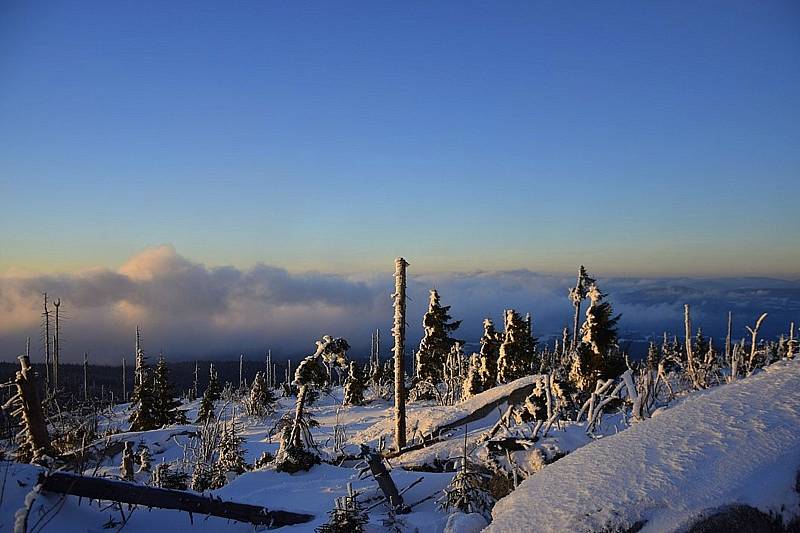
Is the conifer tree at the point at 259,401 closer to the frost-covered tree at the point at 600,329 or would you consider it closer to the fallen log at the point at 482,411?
the fallen log at the point at 482,411

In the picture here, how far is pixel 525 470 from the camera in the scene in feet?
20.5

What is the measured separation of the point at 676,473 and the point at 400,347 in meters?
18.6

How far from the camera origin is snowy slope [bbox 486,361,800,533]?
9.91 feet

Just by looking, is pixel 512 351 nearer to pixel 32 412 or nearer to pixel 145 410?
pixel 145 410

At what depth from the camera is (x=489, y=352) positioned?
3869 cm

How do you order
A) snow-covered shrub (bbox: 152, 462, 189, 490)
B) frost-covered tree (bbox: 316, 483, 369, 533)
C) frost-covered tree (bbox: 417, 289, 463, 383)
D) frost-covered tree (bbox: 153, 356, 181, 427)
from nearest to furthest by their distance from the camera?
frost-covered tree (bbox: 316, 483, 369, 533) → snow-covered shrub (bbox: 152, 462, 189, 490) → frost-covered tree (bbox: 417, 289, 463, 383) → frost-covered tree (bbox: 153, 356, 181, 427)

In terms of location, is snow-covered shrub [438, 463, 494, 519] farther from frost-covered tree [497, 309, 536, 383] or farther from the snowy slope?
frost-covered tree [497, 309, 536, 383]

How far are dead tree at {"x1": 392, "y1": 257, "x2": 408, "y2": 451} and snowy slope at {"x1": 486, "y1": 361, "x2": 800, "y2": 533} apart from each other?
17.2 meters

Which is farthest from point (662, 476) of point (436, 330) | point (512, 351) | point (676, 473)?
point (512, 351)

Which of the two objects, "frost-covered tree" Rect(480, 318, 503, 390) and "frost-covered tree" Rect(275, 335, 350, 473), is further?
"frost-covered tree" Rect(480, 318, 503, 390)

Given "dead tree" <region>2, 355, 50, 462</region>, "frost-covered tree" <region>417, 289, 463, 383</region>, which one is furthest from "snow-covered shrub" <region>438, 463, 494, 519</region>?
"frost-covered tree" <region>417, 289, 463, 383</region>

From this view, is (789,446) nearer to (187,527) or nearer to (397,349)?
(187,527)

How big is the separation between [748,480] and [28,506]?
4380mm

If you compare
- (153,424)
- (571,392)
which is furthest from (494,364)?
(153,424)
